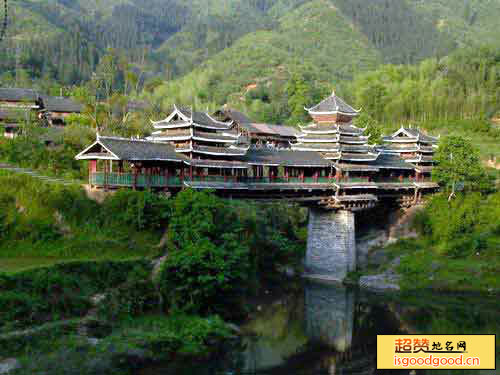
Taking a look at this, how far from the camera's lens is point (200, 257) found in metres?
29.6

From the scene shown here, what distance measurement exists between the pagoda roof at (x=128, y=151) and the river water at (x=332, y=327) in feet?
39.0

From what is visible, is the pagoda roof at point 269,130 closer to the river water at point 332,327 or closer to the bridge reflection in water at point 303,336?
the river water at point 332,327

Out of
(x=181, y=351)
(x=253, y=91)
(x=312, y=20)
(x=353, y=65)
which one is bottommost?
(x=181, y=351)

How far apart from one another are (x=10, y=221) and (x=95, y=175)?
18.3ft

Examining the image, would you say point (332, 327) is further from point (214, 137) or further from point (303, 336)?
point (214, 137)

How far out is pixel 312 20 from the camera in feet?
571

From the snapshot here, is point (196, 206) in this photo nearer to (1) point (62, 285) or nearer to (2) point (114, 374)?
(1) point (62, 285)

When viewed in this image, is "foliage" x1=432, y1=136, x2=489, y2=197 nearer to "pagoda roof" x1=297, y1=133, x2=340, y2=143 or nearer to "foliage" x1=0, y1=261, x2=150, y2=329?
"pagoda roof" x1=297, y1=133, x2=340, y2=143

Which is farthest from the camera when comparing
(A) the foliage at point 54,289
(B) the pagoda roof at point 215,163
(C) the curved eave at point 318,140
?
(C) the curved eave at point 318,140

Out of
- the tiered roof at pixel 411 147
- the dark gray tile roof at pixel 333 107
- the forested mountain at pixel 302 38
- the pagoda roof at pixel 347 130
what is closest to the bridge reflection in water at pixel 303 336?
the pagoda roof at pixel 347 130

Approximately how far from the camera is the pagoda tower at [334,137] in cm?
4706

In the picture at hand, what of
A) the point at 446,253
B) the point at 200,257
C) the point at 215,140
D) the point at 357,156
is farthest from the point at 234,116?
the point at 200,257

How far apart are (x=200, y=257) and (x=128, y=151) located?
28.0 feet

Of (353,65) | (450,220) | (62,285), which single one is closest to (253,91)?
(353,65)
